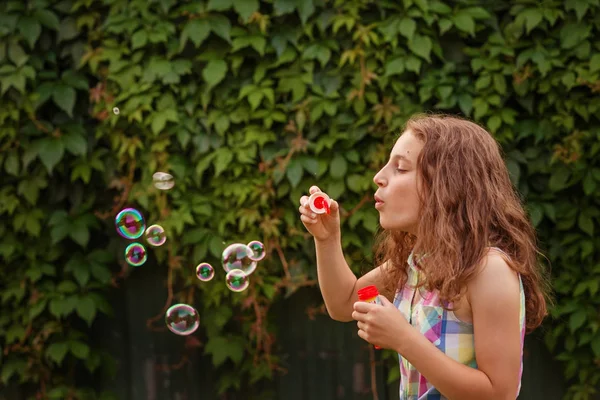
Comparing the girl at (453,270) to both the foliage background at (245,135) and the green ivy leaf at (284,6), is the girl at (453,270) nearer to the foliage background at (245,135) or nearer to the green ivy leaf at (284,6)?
the foliage background at (245,135)

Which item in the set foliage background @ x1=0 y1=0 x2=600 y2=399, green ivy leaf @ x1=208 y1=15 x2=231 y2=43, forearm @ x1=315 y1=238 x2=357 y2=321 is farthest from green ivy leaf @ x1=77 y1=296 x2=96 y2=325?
forearm @ x1=315 y1=238 x2=357 y2=321

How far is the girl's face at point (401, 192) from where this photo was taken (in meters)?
1.84

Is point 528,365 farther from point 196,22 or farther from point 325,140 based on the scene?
point 196,22

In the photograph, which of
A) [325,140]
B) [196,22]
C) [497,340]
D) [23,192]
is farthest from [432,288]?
[23,192]

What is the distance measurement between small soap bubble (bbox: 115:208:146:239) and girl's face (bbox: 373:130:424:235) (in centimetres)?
145

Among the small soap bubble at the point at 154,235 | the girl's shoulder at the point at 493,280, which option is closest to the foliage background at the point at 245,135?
the small soap bubble at the point at 154,235

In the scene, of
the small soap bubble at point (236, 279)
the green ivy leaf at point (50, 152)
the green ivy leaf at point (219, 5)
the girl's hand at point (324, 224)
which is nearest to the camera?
the girl's hand at point (324, 224)

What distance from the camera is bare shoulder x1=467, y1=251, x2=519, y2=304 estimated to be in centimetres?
167

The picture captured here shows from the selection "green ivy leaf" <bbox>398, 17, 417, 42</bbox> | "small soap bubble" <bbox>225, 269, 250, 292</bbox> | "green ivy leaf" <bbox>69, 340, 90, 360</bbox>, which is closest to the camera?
"small soap bubble" <bbox>225, 269, 250, 292</bbox>

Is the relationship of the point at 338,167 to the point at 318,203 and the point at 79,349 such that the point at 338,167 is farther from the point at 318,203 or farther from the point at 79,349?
the point at 318,203

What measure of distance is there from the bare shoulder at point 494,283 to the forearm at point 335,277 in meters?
0.43

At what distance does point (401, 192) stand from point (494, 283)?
30cm

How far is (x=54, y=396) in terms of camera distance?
12.8ft

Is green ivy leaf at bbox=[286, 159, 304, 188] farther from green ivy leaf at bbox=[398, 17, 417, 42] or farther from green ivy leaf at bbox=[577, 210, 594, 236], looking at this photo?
green ivy leaf at bbox=[577, 210, 594, 236]
